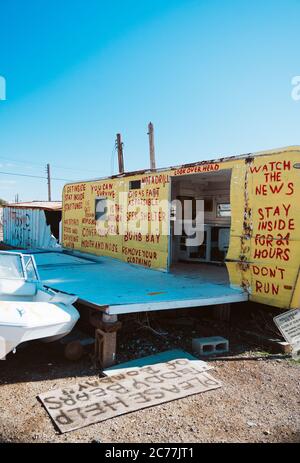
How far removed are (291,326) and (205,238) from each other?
20.4ft

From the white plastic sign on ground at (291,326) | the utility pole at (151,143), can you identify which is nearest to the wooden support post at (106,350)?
the white plastic sign on ground at (291,326)

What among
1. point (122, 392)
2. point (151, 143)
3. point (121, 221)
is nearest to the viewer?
point (122, 392)

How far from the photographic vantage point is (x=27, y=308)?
17.1ft

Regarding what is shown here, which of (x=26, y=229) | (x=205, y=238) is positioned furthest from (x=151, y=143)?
(x=205, y=238)

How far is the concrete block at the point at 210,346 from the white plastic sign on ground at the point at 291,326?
965 mm

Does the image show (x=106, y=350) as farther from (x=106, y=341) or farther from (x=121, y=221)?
(x=121, y=221)

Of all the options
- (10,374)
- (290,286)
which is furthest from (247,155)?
(10,374)

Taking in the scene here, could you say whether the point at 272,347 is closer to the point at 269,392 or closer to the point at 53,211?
the point at 269,392

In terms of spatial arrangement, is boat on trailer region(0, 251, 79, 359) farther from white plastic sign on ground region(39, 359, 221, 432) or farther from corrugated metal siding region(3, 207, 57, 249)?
corrugated metal siding region(3, 207, 57, 249)

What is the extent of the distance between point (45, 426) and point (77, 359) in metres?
1.82

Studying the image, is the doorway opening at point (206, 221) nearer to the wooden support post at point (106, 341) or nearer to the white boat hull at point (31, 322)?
the wooden support post at point (106, 341)

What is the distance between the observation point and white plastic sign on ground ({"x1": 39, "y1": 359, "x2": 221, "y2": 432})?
397cm

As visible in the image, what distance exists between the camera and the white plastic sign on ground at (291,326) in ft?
19.6

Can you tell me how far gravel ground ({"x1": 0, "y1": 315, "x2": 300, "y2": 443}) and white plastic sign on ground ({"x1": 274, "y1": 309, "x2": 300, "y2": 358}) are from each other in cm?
35
